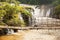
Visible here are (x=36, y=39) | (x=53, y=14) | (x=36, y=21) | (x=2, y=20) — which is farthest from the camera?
(x=53, y=14)

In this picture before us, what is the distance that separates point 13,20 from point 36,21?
5073mm

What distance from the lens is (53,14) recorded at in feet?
98.1

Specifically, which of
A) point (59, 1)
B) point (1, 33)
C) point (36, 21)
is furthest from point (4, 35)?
point (59, 1)

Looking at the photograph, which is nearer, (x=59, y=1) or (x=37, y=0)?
(x=59, y=1)

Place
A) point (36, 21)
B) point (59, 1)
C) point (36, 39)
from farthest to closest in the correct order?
point (59, 1)
point (36, 21)
point (36, 39)

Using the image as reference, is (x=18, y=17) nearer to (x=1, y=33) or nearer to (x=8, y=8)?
(x=8, y=8)

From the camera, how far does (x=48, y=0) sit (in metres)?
39.9

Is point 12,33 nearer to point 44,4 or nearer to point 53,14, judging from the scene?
point 53,14

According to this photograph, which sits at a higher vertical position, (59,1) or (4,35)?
(59,1)

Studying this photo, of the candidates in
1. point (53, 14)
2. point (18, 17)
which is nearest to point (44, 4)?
point (53, 14)

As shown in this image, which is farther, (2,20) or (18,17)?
(18,17)

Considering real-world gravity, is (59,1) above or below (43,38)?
above

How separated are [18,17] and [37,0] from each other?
19949 mm

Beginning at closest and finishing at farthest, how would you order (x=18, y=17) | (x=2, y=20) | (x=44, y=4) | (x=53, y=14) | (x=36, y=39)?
(x=36, y=39), (x=2, y=20), (x=18, y=17), (x=53, y=14), (x=44, y=4)
